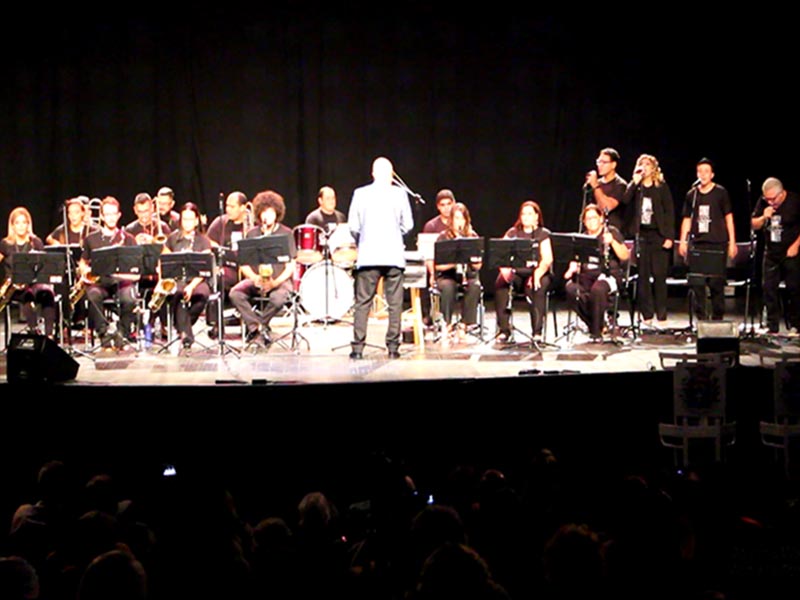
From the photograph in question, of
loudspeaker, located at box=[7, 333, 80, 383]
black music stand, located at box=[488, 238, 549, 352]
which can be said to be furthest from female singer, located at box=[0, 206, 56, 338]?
black music stand, located at box=[488, 238, 549, 352]

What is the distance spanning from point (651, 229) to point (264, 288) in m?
3.94

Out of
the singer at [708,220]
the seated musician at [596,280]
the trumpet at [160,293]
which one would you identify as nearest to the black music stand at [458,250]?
the seated musician at [596,280]

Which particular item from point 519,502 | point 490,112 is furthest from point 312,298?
point 519,502

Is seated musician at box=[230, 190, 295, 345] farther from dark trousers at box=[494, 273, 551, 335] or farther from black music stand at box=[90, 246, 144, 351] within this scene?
dark trousers at box=[494, 273, 551, 335]

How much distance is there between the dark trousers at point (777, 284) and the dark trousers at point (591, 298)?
6.06ft

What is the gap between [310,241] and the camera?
41.8 ft

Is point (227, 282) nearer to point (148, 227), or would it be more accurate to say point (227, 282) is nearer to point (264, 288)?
point (264, 288)

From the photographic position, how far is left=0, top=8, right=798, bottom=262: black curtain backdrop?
15.1 m

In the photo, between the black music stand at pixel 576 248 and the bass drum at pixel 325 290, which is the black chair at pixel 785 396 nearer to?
the black music stand at pixel 576 248

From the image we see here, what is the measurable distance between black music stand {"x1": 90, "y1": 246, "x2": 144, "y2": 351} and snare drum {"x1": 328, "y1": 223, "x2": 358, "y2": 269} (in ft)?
8.51

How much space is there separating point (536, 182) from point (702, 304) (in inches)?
175

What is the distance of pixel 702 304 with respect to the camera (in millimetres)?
11914

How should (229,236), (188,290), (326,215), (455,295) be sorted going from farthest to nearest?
(326,215)
(229,236)
(455,295)
(188,290)

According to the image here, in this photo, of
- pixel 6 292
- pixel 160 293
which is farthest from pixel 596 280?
pixel 6 292
